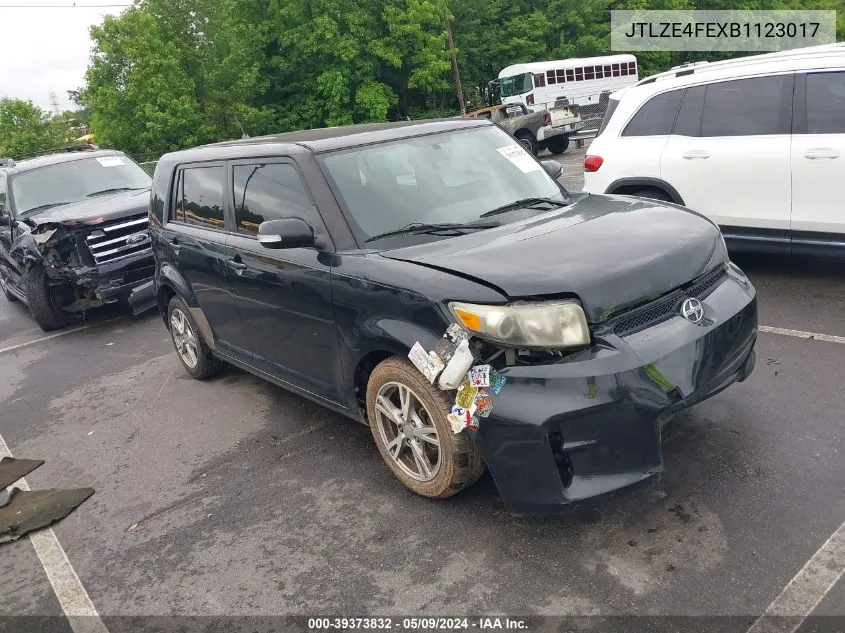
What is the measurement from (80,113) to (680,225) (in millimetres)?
100082

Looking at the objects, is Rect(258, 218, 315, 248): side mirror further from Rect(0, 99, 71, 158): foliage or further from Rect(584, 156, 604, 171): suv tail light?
Rect(0, 99, 71, 158): foliage

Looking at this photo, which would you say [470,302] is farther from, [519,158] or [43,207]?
[43,207]

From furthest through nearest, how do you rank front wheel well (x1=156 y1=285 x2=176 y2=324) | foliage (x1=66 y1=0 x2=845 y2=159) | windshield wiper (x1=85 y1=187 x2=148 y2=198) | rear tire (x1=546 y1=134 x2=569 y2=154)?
foliage (x1=66 y1=0 x2=845 y2=159), rear tire (x1=546 y1=134 x2=569 y2=154), windshield wiper (x1=85 y1=187 x2=148 y2=198), front wheel well (x1=156 y1=285 x2=176 y2=324)

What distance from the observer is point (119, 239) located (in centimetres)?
857

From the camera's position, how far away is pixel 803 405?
4012 mm

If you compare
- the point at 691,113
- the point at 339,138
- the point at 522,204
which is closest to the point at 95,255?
the point at 339,138

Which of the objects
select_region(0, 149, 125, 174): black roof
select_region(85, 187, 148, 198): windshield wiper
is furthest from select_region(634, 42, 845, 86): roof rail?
select_region(0, 149, 125, 174): black roof

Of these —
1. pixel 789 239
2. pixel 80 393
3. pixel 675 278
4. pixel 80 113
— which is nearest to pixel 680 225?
pixel 675 278

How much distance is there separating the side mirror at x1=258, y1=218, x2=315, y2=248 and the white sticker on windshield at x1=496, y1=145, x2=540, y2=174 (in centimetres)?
146

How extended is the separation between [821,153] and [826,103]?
1.33 feet

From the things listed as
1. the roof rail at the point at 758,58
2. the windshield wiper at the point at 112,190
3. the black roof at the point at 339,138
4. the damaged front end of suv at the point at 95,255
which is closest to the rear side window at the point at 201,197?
the black roof at the point at 339,138

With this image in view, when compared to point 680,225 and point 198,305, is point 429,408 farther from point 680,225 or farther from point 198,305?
point 198,305

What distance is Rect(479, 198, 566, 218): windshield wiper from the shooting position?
4018mm

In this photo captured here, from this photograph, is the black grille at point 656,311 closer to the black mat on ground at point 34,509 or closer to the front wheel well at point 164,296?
the black mat on ground at point 34,509
